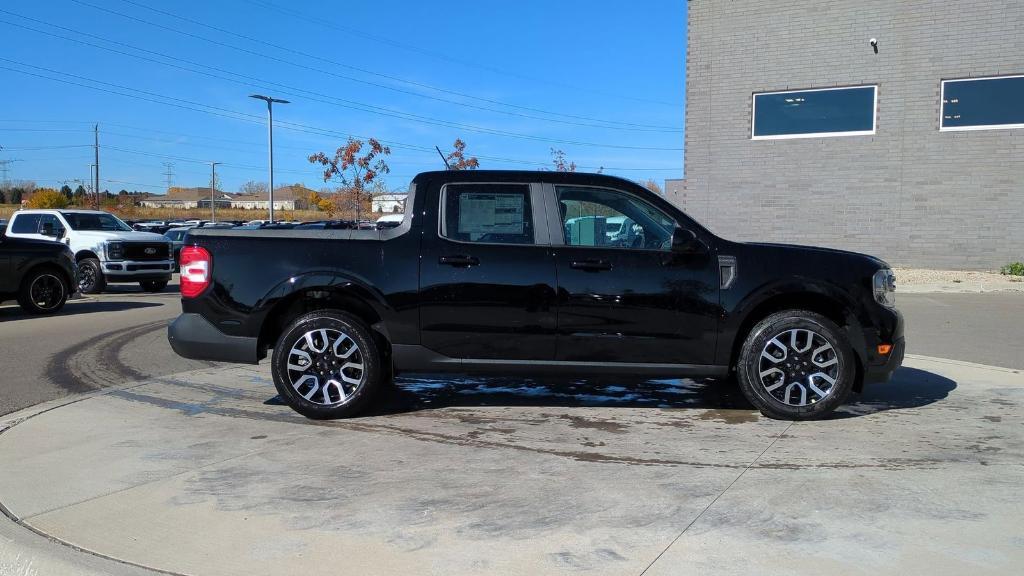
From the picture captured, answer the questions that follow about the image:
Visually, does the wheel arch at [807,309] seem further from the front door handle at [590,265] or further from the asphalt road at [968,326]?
the asphalt road at [968,326]

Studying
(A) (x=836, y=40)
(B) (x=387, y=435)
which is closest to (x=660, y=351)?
(B) (x=387, y=435)

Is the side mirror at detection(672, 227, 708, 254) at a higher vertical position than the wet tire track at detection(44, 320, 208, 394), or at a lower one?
higher

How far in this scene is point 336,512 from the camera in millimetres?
4266

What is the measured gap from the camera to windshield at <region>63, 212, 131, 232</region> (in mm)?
19500

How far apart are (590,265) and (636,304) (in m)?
0.44

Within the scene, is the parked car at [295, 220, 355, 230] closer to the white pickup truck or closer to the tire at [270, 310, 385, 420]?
the tire at [270, 310, 385, 420]

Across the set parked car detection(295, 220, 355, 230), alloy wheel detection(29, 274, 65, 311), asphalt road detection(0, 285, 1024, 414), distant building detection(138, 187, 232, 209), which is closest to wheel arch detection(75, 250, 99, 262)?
asphalt road detection(0, 285, 1024, 414)

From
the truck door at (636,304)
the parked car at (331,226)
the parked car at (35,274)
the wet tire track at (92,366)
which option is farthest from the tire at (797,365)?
the parked car at (35,274)

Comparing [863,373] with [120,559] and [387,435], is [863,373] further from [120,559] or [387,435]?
[120,559]

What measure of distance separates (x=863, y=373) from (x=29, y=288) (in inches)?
522

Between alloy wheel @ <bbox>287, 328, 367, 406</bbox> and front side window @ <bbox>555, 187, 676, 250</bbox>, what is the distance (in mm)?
1856

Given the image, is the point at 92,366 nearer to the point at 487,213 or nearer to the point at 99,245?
the point at 487,213

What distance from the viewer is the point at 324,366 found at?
6.23 metres

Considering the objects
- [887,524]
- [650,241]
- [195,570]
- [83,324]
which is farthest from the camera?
[83,324]
